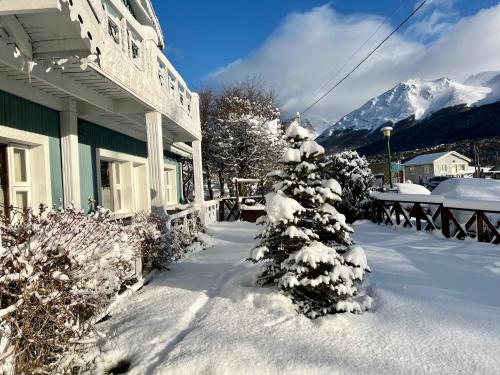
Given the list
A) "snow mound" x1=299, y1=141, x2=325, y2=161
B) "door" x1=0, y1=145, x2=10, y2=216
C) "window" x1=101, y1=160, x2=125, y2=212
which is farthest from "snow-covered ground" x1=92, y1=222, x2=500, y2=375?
"window" x1=101, y1=160, x2=125, y2=212

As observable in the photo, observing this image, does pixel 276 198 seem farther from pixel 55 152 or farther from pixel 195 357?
pixel 55 152

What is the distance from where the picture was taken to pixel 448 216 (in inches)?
336

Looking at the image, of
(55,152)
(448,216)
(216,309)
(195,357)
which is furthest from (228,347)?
(448,216)

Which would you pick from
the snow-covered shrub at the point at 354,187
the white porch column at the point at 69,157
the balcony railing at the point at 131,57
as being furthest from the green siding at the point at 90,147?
the snow-covered shrub at the point at 354,187

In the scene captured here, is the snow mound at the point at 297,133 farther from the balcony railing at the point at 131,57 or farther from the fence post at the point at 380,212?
the fence post at the point at 380,212

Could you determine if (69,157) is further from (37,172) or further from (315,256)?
(315,256)

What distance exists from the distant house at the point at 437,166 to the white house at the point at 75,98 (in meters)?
61.6

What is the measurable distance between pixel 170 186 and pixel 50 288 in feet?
38.9

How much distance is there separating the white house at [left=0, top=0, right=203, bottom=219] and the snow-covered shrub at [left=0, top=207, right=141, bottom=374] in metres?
1.57

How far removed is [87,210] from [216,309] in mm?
4202

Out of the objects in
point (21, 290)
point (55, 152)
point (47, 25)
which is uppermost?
point (47, 25)

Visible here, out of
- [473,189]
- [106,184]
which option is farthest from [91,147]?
[473,189]

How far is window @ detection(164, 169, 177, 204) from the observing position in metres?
14.2

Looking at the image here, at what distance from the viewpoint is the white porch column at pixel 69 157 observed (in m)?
6.17
